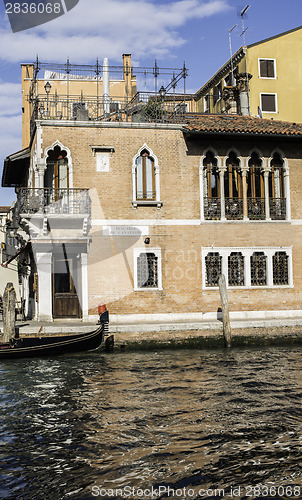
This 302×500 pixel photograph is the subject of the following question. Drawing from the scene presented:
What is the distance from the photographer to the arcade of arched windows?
19.0m

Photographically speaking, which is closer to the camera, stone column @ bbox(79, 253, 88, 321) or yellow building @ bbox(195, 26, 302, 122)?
stone column @ bbox(79, 253, 88, 321)

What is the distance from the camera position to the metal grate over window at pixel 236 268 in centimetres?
1892

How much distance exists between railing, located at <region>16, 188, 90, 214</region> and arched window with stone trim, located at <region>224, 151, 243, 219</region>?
4.87 metres

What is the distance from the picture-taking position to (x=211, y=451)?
23.3ft

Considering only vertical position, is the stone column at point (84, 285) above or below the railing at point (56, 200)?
below

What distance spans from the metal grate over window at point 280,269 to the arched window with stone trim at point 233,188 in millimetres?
1928

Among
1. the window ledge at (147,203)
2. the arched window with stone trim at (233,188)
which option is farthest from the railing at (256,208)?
the window ledge at (147,203)

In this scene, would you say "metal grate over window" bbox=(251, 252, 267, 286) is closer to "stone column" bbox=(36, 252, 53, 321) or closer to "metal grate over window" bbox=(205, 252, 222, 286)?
"metal grate over window" bbox=(205, 252, 222, 286)

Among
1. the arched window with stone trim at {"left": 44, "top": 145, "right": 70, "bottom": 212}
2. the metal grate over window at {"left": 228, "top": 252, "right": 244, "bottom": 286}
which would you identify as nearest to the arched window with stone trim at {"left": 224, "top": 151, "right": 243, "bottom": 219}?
the metal grate over window at {"left": 228, "top": 252, "right": 244, "bottom": 286}

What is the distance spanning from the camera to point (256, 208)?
19.3 m

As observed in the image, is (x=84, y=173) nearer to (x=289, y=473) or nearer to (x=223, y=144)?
(x=223, y=144)

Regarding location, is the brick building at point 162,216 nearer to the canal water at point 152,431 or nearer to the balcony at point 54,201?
the balcony at point 54,201

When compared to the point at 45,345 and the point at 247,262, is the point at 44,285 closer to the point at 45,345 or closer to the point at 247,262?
the point at 45,345

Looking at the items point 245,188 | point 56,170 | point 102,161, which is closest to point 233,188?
point 245,188
